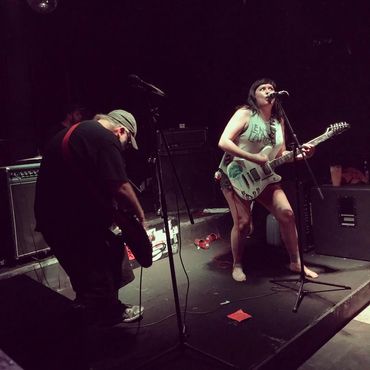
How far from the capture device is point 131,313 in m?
2.89

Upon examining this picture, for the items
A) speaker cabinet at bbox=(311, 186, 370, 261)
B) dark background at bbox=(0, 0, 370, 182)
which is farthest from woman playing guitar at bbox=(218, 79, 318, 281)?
dark background at bbox=(0, 0, 370, 182)

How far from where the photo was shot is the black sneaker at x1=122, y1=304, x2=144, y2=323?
113 inches

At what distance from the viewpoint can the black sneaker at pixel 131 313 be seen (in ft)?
9.41

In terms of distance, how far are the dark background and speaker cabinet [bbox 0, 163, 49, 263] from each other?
22.7 inches

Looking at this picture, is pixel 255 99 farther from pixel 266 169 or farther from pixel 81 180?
pixel 81 180

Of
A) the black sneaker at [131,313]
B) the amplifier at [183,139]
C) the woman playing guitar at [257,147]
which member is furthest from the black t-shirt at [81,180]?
the amplifier at [183,139]

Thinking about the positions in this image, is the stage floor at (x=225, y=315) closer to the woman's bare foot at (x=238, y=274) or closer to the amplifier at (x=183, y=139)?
the woman's bare foot at (x=238, y=274)

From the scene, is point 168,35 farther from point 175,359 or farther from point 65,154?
point 175,359

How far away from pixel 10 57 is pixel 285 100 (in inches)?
135

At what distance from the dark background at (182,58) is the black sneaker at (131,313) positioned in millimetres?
2147

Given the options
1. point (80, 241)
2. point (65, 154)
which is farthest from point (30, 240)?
point (65, 154)

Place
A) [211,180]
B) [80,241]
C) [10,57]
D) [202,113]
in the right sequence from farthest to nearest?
[202,113] < [211,180] < [10,57] < [80,241]

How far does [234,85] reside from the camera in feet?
19.0

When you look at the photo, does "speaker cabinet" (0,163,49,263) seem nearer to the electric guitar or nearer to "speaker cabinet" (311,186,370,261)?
the electric guitar
